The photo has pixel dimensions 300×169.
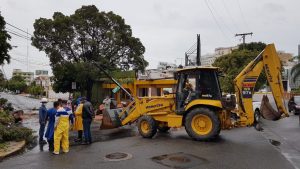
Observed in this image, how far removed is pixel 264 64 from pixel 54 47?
2328 centimetres

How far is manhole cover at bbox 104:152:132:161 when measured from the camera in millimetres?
8953

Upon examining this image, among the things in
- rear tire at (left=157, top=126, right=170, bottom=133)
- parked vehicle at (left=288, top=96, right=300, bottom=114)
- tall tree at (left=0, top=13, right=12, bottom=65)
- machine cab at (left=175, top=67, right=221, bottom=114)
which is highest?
tall tree at (left=0, top=13, right=12, bottom=65)

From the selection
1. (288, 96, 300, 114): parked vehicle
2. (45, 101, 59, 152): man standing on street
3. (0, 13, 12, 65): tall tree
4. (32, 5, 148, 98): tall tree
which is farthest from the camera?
(32, 5, 148, 98): tall tree

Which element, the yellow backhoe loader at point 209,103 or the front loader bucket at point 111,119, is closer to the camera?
the yellow backhoe loader at point 209,103

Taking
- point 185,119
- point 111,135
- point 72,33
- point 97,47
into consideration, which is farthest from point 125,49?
point 185,119

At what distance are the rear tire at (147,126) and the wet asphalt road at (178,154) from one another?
0.24 m

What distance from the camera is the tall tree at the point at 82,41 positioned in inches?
1185

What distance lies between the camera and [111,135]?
1393 centimetres

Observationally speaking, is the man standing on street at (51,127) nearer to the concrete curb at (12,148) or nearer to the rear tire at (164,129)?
the concrete curb at (12,148)

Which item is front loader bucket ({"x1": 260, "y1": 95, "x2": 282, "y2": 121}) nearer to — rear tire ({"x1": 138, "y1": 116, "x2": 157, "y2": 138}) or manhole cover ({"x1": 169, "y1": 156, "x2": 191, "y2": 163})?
rear tire ({"x1": 138, "y1": 116, "x2": 157, "y2": 138})

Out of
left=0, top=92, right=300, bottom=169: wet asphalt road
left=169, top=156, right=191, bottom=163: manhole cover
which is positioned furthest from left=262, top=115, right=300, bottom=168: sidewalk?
left=169, top=156, right=191, bottom=163: manhole cover

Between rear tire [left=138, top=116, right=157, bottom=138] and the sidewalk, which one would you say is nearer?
the sidewalk

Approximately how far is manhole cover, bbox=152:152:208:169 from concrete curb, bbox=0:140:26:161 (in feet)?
13.7

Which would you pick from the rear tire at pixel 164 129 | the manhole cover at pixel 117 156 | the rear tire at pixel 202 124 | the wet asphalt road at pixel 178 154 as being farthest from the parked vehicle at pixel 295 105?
the manhole cover at pixel 117 156
